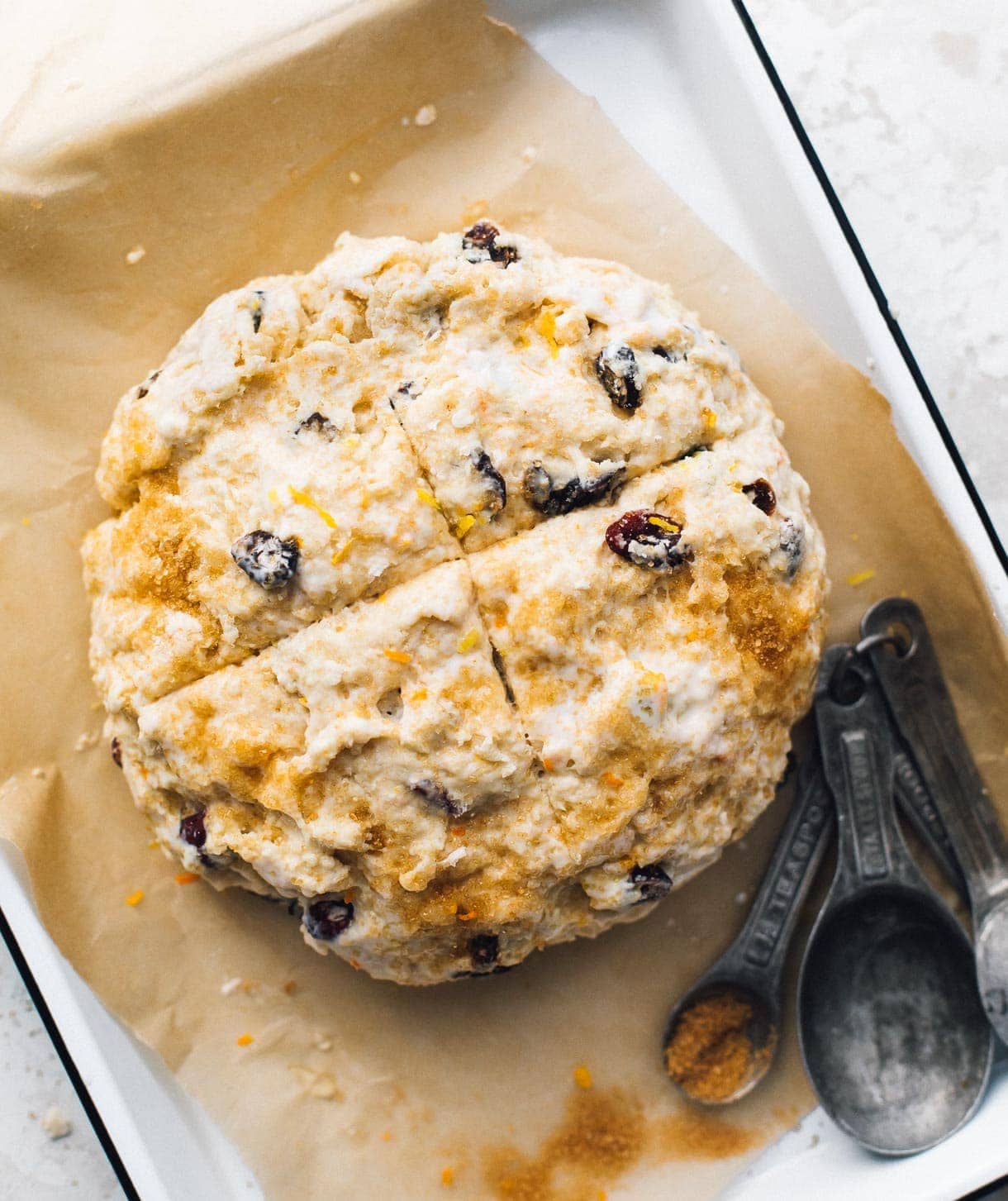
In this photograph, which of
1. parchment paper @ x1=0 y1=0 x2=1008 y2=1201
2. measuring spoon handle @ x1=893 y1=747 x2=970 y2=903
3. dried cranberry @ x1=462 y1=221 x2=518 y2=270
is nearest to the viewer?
dried cranberry @ x1=462 y1=221 x2=518 y2=270

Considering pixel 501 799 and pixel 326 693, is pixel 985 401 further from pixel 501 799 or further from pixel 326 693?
pixel 326 693

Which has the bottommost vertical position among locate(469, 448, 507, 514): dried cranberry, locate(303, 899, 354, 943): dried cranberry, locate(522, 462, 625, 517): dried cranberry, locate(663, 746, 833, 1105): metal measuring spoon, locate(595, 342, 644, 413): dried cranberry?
locate(663, 746, 833, 1105): metal measuring spoon

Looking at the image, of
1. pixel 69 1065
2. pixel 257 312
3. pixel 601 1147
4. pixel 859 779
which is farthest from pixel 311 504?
pixel 601 1147

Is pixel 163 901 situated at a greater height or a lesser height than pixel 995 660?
greater

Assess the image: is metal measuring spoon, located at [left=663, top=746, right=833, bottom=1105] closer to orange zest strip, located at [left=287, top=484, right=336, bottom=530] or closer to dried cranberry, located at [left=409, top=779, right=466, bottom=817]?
dried cranberry, located at [left=409, top=779, right=466, bottom=817]

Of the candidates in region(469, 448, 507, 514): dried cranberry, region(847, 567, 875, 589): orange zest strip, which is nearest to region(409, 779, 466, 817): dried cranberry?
region(469, 448, 507, 514): dried cranberry

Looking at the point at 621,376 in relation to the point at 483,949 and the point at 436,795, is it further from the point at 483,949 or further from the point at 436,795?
the point at 483,949

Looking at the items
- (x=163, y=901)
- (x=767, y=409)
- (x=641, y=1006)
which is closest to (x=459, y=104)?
(x=767, y=409)
